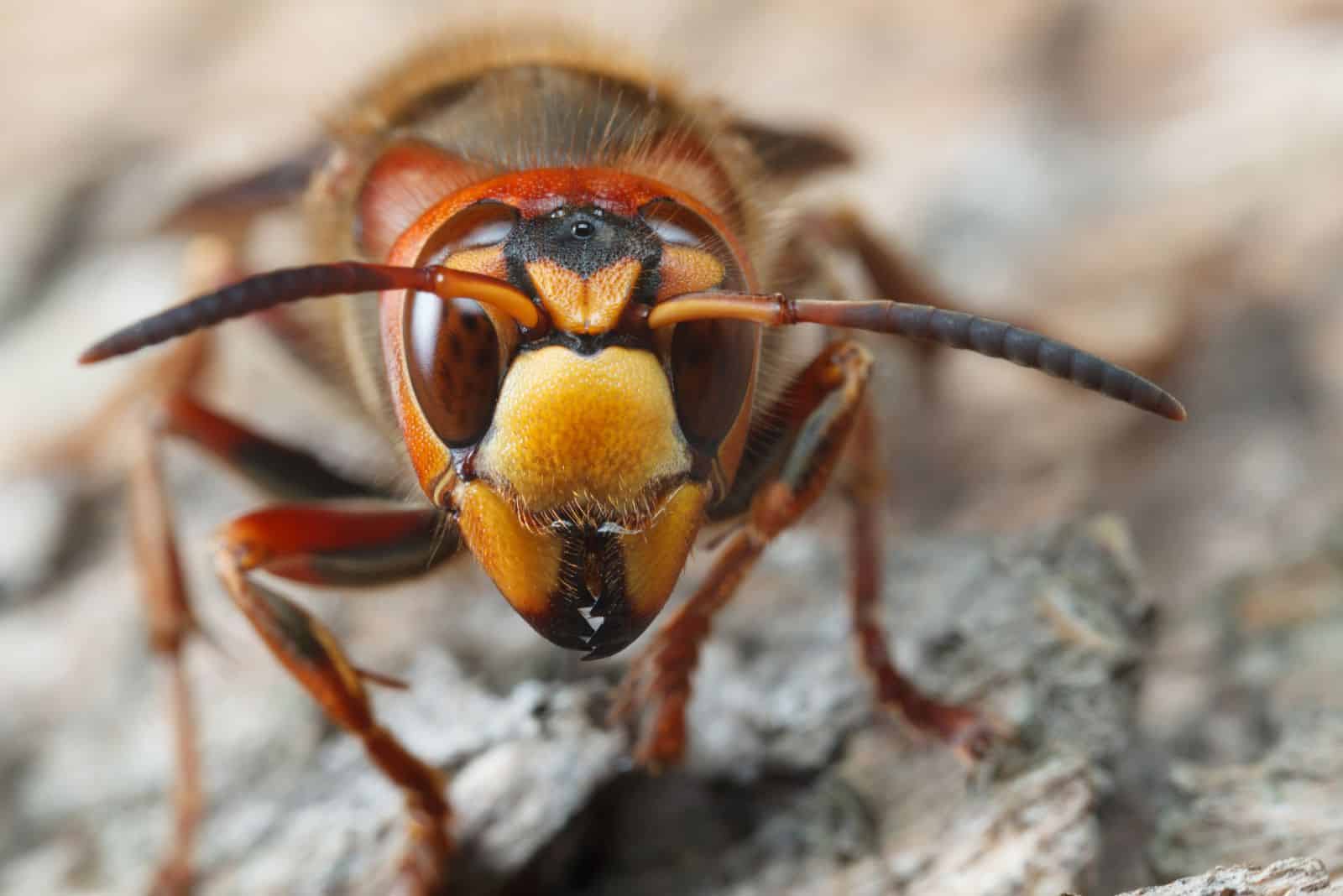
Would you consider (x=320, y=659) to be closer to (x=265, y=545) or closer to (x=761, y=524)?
(x=265, y=545)

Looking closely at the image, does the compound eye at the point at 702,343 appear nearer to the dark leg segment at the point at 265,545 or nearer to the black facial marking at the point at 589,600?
the black facial marking at the point at 589,600

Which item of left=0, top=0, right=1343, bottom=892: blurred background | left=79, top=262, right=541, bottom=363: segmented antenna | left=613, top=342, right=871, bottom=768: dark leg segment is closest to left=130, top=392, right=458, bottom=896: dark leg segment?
left=0, top=0, right=1343, bottom=892: blurred background

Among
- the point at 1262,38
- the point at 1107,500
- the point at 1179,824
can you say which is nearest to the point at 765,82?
the point at 1262,38

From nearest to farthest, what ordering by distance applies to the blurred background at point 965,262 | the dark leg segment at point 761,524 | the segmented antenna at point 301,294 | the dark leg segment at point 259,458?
the segmented antenna at point 301,294 → the dark leg segment at point 761,524 → the dark leg segment at point 259,458 → the blurred background at point 965,262

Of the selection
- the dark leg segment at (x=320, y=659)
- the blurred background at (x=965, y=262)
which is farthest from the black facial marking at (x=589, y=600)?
the blurred background at (x=965, y=262)

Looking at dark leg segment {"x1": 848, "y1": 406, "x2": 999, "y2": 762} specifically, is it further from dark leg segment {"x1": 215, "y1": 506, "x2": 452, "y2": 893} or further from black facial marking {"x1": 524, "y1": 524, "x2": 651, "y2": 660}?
dark leg segment {"x1": 215, "y1": 506, "x2": 452, "y2": 893}

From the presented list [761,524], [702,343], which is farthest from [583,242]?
[761,524]

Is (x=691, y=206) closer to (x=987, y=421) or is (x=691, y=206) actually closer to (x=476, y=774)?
(x=476, y=774)
